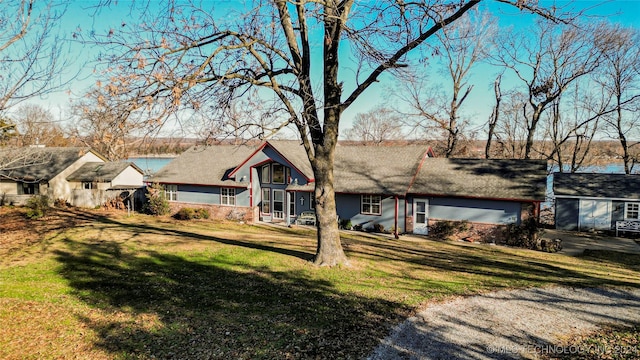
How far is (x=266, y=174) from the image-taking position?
26.3 meters

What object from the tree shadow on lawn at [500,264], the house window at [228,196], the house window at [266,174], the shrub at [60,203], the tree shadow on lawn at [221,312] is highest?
the house window at [266,174]

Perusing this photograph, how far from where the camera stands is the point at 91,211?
29047 millimetres

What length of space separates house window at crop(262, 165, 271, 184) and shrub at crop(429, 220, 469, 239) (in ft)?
39.1

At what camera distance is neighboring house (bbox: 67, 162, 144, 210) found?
31531mm

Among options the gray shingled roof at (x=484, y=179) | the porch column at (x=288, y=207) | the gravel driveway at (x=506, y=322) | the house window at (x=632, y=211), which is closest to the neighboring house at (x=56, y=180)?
the porch column at (x=288, y=207)

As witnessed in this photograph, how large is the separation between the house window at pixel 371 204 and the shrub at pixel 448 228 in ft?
12.3

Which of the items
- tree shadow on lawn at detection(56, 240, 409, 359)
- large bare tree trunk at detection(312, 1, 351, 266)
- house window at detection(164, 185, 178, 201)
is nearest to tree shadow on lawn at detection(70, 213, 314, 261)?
large bare tree trunk at detection(312, 1, 351, 266)

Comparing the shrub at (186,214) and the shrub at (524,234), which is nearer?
the shrub at (524,234)

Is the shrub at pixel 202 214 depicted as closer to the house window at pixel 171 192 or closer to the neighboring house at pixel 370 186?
the neighboring house at pixel 370 186

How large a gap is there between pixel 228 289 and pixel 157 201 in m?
20.6

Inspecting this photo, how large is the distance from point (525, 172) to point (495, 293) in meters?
14.8

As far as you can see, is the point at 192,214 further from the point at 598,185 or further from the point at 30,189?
the point at 598,185

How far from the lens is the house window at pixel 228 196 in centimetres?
2705

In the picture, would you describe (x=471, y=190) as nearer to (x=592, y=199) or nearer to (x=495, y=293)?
(x=592, y=199)
